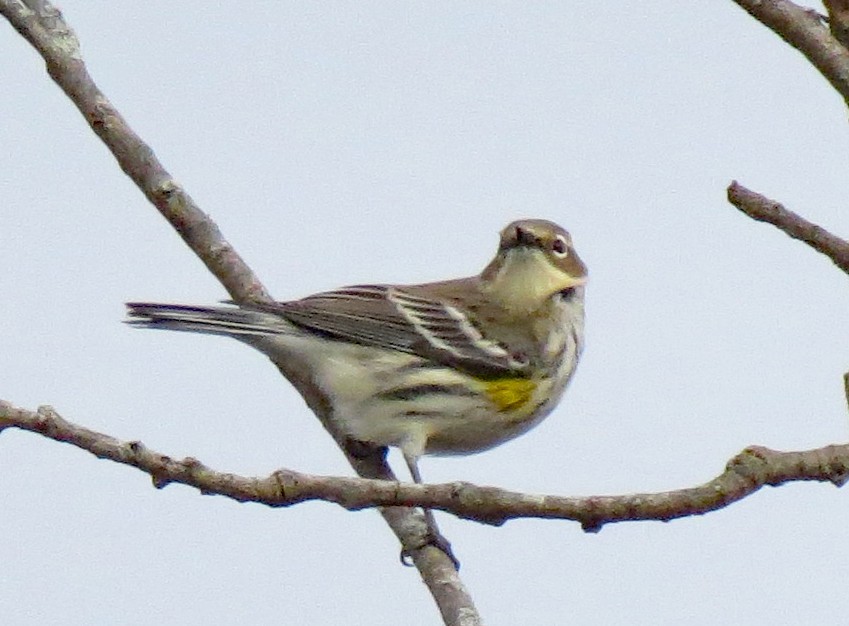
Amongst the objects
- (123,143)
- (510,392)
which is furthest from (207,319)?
(510,392)

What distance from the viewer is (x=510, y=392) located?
20.8 ft

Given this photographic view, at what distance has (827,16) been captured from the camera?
8.73 feet

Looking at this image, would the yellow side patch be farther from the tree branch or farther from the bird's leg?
the bird's leg

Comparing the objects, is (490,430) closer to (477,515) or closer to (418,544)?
(418,544)

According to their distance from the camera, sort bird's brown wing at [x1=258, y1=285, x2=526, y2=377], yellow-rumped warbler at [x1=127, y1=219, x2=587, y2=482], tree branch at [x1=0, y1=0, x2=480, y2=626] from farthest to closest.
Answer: bird's brown wing at [x1=258, y1=285, x2=526, y2=377] → yellow-rumped warbler at [x1=127, y1=219, x2=587, y2=482] → tree branch at [x1=0, y1=0, x2=480, y2=626]

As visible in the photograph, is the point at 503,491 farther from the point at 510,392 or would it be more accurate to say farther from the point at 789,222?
the point at 510,392

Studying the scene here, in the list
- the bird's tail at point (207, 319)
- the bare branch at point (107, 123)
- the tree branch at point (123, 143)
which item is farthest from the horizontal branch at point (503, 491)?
the bare branch at point (107, 123)

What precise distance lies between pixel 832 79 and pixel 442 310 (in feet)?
13.7

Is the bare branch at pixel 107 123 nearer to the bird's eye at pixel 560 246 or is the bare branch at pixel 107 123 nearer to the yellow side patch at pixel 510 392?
the yellow side patch at pixel 510 392

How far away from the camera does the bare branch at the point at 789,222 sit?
9.14 ft

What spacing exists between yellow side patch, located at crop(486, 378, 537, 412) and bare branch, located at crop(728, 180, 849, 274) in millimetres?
3431

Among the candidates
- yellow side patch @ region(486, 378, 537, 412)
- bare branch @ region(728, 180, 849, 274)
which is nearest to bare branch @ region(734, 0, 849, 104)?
bare branch @ region(728, 180, 849, 274)

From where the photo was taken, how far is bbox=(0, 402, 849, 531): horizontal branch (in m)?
2.86

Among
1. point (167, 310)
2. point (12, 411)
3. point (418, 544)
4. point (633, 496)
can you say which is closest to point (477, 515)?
point (633, 496)
